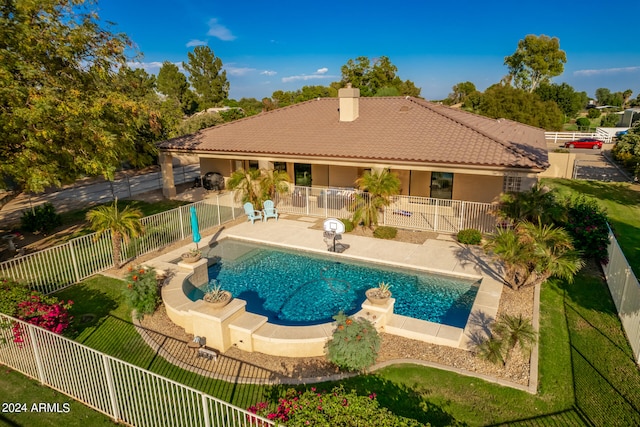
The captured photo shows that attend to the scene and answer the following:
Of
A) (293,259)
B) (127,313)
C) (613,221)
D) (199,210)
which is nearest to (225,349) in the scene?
(127,313)

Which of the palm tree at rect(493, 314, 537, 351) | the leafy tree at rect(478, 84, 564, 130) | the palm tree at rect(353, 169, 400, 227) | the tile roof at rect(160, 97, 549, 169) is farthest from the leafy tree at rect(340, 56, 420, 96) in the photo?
the palm tree at rect(493, 314, 537, 351)

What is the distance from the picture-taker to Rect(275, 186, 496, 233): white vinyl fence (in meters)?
16.7

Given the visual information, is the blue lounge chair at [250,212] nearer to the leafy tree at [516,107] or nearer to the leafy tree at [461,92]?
the leafy tree at [516,107]

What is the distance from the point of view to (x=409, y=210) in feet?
59.5

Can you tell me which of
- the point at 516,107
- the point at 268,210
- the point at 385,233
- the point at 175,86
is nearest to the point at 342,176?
the point at 268,210

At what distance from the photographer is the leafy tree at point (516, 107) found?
49.0 meters

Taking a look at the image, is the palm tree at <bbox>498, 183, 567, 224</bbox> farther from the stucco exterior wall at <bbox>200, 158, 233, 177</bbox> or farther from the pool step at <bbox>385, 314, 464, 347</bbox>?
the stucco exterior wall at <bbox>200, 158, 233, 177</bbox>

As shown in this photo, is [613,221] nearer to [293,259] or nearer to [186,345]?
[293,259]

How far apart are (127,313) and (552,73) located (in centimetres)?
7925

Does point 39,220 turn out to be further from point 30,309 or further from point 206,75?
point 206,75

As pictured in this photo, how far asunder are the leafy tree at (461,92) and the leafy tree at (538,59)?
Answer: 398 inches

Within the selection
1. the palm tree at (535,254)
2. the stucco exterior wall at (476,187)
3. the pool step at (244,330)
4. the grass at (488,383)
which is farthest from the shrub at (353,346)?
the stucco exterior wall at (476,187)

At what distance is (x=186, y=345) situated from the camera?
9461mm

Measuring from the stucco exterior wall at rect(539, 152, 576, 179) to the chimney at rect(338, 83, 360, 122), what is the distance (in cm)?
1683
